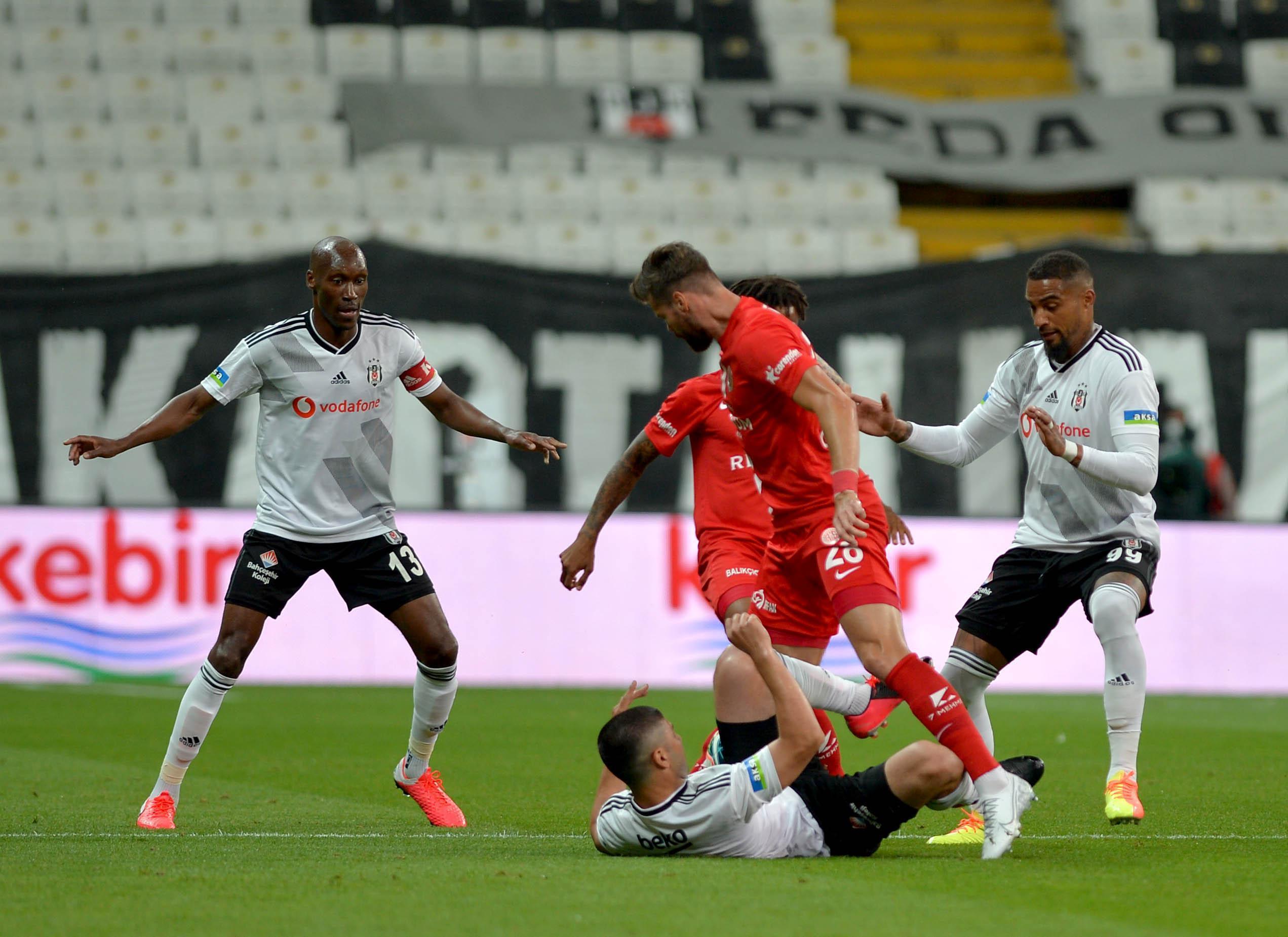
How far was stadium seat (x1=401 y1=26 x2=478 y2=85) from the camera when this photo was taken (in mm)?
19281

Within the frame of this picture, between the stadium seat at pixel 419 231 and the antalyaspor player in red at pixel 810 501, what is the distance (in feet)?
38.7

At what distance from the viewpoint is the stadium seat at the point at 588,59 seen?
19.7 meters

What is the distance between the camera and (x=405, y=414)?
14.4m

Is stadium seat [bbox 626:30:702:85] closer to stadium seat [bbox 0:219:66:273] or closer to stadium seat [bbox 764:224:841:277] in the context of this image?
stadium seat [bbox 764:224:841:277]

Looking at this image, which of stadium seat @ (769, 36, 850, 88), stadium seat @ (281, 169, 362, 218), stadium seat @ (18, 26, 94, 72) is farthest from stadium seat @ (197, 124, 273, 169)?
stadium seat @ (769, 36, 850, 88)

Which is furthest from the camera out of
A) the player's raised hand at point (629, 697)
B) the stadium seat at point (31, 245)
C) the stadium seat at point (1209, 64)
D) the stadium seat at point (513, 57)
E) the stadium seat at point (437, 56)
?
the stadium seat at point (1209, 64)

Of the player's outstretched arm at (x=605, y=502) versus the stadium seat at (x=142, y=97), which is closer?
the player's outstretched arm at (x=605, y=502)

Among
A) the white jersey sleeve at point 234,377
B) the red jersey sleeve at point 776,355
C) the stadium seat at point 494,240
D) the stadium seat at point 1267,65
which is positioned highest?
the stadium seat at point 1267,65

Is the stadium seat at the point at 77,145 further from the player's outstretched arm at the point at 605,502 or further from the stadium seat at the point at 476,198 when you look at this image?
the player's outstretched arm at the point at 605,502

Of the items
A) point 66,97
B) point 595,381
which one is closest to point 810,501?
point 595,381

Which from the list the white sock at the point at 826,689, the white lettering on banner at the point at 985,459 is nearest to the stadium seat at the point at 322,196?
the white lettering on banner at the point at 985,459

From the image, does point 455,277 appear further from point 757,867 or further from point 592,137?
point 757,867

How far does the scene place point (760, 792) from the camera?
17.0ft

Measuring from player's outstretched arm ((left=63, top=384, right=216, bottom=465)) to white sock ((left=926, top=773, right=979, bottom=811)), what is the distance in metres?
3.21
